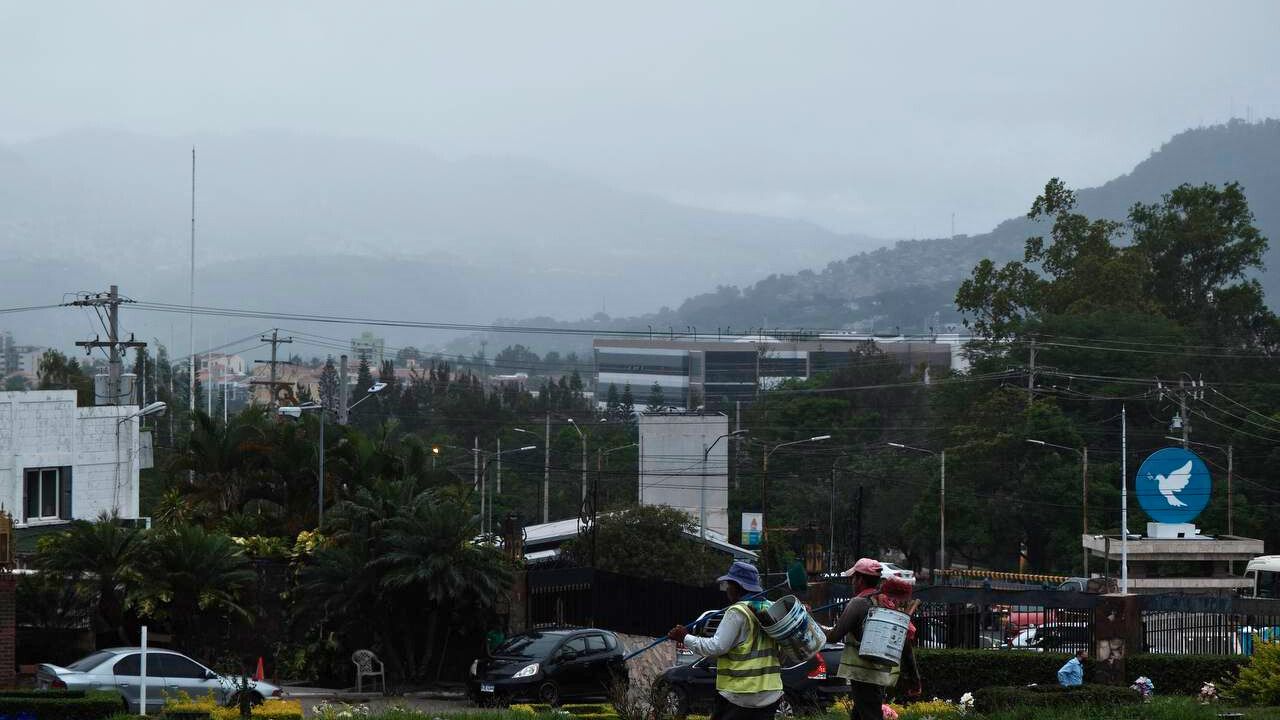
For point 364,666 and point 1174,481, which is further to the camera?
point 1174,481

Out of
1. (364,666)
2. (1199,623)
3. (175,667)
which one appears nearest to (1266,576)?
(1199,623)

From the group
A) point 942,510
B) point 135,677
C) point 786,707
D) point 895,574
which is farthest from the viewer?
point 942,510

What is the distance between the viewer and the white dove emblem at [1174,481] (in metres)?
44.4

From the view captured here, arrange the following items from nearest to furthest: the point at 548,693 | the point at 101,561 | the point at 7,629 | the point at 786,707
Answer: the point at 786,707 < the point at 7,629 < the point at 548,693 < the point at 101,561

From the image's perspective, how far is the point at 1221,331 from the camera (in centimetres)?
8500

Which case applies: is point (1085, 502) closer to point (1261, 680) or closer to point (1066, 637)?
point (1066, 637)

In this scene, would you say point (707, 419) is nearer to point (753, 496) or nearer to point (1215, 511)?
point (753, 496)

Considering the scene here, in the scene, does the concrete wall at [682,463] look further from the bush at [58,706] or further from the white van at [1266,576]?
the bush at [58,706]

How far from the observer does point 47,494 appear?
132 ft

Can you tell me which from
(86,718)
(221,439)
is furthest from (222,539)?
(86,718)

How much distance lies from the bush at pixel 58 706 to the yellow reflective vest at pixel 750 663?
10.1m

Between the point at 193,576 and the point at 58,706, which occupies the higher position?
the point at 58,706

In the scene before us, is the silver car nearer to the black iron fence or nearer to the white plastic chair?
the white plastic chair

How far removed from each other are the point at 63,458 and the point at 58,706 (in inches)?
968
